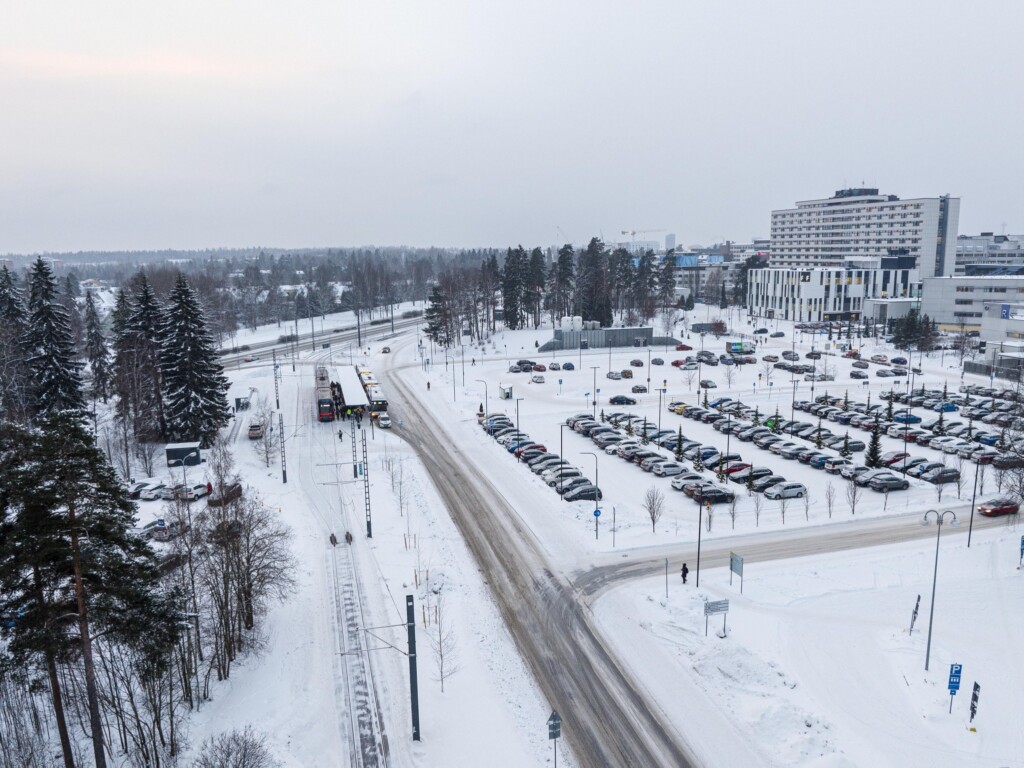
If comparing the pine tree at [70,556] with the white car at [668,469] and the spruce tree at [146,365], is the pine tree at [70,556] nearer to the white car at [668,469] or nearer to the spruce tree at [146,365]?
the white car at [668,469]

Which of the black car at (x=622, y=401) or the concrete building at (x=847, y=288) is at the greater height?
the concrete building at (x=847, y=288)

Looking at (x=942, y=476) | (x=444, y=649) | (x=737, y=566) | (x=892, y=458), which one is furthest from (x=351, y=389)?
(x=942, y=476)

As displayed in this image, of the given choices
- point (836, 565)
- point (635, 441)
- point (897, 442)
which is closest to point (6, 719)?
point (836, 565)

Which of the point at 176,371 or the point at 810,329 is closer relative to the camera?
the point at 176,371

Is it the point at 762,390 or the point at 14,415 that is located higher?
the point at 14,415

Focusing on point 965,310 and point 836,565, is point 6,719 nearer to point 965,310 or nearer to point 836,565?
point 836,565

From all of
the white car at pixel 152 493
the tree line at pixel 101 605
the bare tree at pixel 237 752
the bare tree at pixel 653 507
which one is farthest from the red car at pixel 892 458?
the white car at pixel 152 493

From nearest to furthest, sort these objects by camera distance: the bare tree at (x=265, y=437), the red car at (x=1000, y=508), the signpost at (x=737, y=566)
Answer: the signpost at (x=737, y=566) → the red car at (x=1000, y=508) → the bare tree at (x=265, y=437)

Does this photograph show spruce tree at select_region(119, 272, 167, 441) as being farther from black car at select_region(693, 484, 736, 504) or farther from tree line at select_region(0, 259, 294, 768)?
black car at select_region(693, 484, 736, 504)
